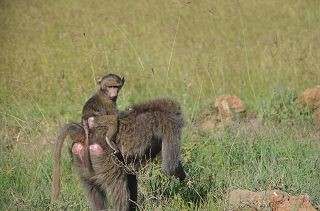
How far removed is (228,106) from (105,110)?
3.85m

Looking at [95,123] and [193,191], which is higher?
[95,123]

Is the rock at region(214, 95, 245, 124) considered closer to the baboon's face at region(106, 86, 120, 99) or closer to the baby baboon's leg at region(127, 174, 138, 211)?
the baby baboon's leg at region(127, 174, 138, 211)

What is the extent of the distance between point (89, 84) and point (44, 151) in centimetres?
306

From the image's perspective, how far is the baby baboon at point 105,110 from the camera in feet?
17.4

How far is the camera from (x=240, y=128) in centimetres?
812

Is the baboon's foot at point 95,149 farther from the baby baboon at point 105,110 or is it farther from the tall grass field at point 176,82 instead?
the tall grass field at point 176,82

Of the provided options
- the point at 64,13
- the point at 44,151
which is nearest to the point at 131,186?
the point at 44,151

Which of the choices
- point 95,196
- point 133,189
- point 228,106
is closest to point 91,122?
point 95,196

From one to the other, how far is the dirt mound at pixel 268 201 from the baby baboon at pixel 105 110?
1088mm

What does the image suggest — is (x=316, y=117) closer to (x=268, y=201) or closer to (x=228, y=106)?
(x=228, y=106)

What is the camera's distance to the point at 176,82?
1062 centimetres

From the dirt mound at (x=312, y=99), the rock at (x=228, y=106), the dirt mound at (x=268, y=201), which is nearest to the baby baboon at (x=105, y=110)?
the dirt mound at (x=268, y=201)

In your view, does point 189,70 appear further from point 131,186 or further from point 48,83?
point 131,186

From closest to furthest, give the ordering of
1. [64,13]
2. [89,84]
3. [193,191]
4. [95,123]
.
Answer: [95,123]
[193,191]
[89,84]
[64,13]
